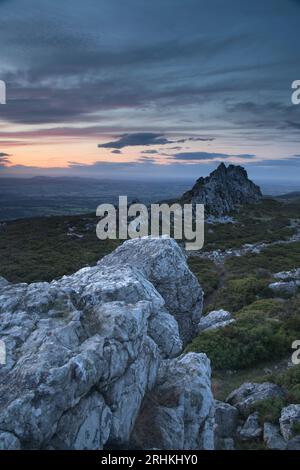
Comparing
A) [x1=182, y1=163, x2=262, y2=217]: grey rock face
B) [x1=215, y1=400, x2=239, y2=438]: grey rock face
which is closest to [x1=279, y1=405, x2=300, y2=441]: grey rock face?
[x1=215, y1=400, x2=239, y2=438]: grey rock face

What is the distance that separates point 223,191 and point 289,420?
235ft

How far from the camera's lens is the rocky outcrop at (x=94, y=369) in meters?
7.68

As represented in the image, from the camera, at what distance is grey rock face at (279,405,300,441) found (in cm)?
1123

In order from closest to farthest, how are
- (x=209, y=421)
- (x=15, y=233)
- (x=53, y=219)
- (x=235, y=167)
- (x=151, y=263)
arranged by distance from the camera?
(x=209, y=421) < (x=151, y=263) < (x=15, y=233) < (x=53, y=219) < (x=235, y=167)

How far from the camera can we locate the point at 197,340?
17.7 metres

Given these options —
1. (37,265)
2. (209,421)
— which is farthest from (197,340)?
(37,265)

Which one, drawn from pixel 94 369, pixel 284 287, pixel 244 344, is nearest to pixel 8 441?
pixel 94 369

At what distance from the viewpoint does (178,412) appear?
9641mm

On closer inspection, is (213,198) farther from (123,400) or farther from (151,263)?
(123,400)

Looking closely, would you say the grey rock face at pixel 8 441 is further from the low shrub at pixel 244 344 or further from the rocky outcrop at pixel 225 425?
the low shrub at pixel 244 344

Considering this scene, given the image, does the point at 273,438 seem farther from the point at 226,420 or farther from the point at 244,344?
the point at 244,344

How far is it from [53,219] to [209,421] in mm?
65770

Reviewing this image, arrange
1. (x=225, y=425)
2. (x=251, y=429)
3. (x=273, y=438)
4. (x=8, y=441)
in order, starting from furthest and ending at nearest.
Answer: (x=225, y=425), (x=251, y=429), (x=273, y=438), (x=8, y=441)

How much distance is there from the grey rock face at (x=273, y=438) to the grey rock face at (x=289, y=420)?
6.6 inches
